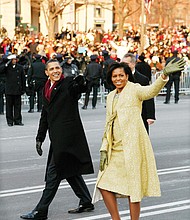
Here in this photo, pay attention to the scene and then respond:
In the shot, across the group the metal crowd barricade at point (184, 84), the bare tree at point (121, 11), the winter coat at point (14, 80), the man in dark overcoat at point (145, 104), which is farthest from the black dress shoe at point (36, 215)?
the bare tree at point (121, 11)

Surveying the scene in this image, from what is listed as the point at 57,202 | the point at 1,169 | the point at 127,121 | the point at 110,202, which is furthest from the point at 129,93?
the point at 1,169

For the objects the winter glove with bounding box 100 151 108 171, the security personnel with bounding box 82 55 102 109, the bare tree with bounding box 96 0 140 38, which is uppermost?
the bare tree with bounding box 96 0 140 38

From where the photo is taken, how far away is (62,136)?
24.5 ft

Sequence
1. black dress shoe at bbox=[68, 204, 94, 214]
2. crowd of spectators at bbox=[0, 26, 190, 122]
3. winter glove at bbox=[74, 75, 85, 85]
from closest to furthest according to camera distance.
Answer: winter glove at bbox=[74, 75, 85, 85], black dress shoe at bbox=[68, 204, 94, 214], crowd of spectators at bbox=[0, 26, 190, 122]

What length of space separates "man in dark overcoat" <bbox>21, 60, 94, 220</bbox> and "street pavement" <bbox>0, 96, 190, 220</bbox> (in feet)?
1.36

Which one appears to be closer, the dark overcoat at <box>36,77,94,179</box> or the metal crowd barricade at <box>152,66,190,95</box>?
the dark overcoat at <box>36,77,94,179</box>

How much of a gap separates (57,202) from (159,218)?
4.72ft

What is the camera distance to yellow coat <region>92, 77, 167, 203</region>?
21.1 feet

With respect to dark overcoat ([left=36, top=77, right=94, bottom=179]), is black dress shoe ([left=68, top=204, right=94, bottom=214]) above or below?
below

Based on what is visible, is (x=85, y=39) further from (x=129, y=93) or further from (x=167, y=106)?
(x=129, y=93)

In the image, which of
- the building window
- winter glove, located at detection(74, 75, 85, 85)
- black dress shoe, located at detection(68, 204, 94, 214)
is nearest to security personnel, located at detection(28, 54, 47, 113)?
black dress shoe, located at detection(68, 204, 94, 214)

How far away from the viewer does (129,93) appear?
660 centimetres

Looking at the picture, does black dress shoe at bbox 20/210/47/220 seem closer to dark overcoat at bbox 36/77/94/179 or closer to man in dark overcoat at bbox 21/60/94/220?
man in dark overcoat at bbox 21/60/94/220

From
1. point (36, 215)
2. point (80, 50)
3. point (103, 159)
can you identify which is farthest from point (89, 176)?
point (80, 50)
